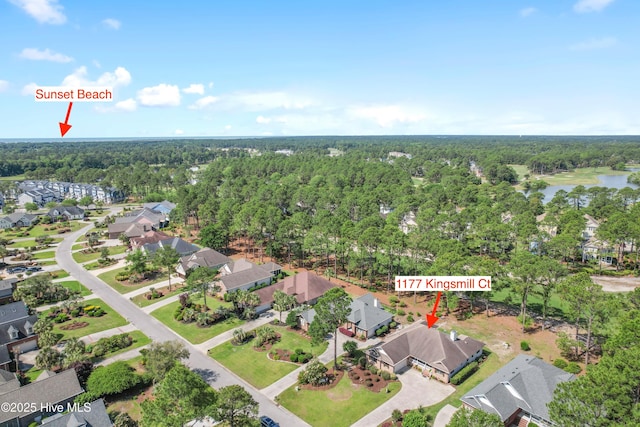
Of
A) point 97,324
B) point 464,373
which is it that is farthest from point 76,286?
point 464,373

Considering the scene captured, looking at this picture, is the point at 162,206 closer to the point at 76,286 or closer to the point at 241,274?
the point at 76,286

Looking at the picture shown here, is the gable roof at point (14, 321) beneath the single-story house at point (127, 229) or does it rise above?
beneath

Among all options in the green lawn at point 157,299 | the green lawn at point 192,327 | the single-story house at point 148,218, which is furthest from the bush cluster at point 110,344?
the single-story house at point 148,218

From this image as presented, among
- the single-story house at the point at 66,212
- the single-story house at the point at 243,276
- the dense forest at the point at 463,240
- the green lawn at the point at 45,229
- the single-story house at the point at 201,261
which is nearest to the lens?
the dense forest at the point at 463,240

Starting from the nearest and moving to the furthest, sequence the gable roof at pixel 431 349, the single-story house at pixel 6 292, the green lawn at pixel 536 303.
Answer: the gable roof at pixel 431 349
the green lawn at pixel 536 303
the single-story house at pixel 6 292

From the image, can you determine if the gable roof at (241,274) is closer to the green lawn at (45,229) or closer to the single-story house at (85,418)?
the single-story house at (85,418)

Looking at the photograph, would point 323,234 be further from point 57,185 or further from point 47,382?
point 57,185
